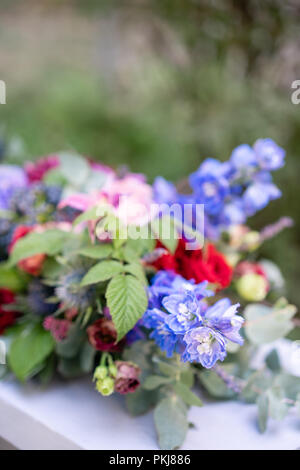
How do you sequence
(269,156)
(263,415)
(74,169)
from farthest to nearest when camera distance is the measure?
(74,169), (269,156), (263,415)

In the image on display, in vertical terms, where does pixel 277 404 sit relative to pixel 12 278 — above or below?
below

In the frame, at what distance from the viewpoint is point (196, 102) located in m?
1.85

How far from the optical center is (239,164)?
27.7 inches

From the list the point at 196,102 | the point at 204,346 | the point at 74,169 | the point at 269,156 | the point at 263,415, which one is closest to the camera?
the point at 204,346

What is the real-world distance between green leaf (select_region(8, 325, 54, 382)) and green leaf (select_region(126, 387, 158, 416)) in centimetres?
13

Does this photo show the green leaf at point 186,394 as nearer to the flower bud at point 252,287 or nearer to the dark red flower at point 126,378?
the dark red flower at point 126,378

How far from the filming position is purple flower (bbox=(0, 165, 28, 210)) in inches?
31.7

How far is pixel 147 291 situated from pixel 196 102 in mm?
1414

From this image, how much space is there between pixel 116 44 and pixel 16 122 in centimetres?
137

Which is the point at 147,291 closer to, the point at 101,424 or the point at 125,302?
the point at 125,302

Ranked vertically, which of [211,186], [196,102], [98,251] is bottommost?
[98,251]

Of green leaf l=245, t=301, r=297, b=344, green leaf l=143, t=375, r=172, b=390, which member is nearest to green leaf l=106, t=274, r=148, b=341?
green leaf l=143, t=375, r=172, b=390

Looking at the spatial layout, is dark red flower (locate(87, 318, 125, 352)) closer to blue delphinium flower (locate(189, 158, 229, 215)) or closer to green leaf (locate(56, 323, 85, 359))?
green leaf (locate(56, 323, 85, 359))

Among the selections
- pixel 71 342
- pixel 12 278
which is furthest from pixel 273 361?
pixel 12 278
